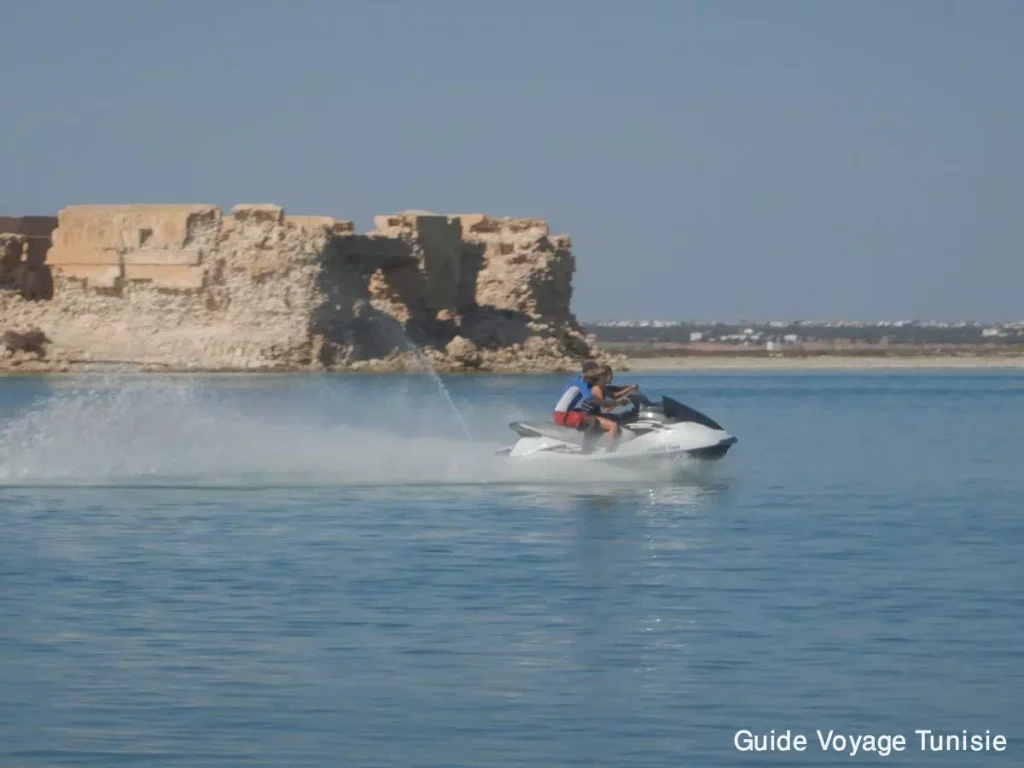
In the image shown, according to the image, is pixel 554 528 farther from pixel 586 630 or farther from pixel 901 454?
pixel 901 454

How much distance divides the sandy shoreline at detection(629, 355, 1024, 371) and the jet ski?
7304cm

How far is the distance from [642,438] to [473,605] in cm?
748

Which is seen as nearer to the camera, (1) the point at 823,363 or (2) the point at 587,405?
(2) the point at 587,405

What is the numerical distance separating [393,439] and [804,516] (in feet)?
26.3

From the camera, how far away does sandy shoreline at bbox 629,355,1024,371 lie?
100500 mm

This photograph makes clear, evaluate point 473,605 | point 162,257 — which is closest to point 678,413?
point 473,605

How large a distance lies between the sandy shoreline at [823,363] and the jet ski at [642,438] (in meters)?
73.0

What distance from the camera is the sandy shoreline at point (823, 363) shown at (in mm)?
100500

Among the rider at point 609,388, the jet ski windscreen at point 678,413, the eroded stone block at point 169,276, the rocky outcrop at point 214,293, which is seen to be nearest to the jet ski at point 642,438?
the jet ski windscreen at point 678,413

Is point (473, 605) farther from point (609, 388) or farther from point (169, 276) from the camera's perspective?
point (169, 276)

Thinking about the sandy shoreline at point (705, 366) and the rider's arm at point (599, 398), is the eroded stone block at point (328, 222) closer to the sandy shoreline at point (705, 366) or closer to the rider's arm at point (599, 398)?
the sandy shoreline at point (705, 366)

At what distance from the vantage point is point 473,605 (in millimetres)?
12805

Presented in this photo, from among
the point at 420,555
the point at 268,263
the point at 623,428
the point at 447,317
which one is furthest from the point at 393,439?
the point at 447,317

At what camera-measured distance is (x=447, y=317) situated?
7819cm
